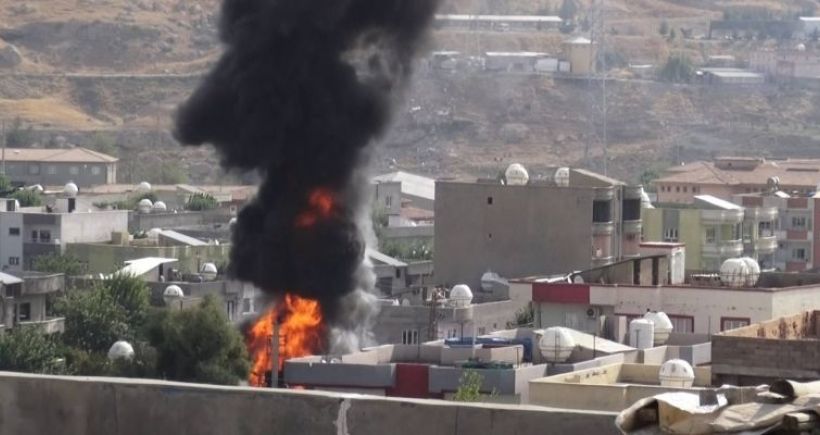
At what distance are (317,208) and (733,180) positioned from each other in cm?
6054

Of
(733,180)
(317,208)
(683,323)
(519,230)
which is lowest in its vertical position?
(683,323)

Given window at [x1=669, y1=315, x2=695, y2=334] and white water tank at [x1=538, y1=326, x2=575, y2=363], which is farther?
window at [x1=669, y1=315, x2=695, y2=334]

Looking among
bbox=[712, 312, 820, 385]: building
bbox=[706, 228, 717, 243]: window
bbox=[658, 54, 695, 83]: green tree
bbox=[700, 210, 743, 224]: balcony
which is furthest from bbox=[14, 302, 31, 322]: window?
bbox=[658, 54, 695, 83]: green tree

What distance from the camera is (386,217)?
9962 cm

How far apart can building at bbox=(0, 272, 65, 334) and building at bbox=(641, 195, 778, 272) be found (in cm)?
1864

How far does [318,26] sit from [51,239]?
106 ft

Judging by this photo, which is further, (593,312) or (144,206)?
(144,206)

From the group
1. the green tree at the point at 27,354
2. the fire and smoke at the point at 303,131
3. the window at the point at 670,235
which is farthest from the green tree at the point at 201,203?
the fire and smoke at the point at 303,131

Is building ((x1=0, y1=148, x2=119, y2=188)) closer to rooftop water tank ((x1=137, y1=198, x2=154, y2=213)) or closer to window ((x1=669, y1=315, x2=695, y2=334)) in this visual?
rooftop water tank ((x1=137, y1=198, x2=154, y2=213))

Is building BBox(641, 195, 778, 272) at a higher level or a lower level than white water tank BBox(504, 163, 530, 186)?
lower

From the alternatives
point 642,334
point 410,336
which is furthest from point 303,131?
point 642,334

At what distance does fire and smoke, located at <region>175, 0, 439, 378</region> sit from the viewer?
5019 cm

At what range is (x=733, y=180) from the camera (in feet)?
360

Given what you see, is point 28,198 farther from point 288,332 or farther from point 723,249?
point 288,332
